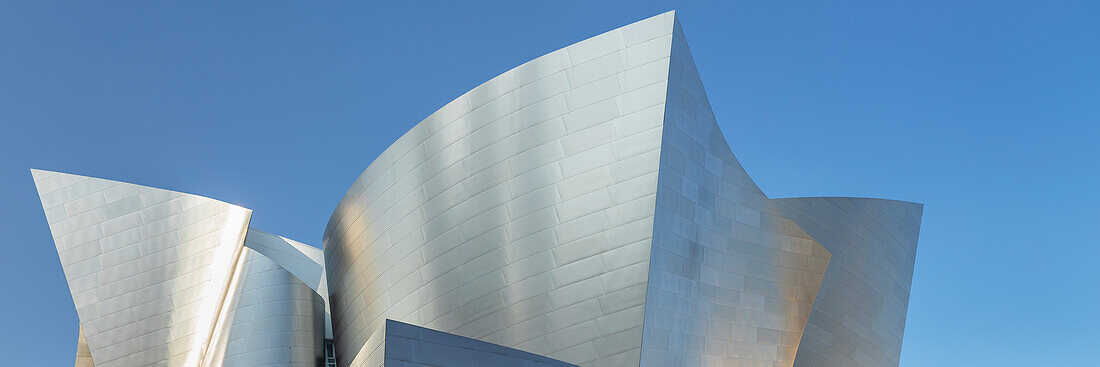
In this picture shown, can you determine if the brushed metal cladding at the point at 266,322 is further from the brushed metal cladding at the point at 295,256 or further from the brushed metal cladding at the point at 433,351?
the brushed metal cladding at the point at 433,351

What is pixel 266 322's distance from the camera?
63.8 feet

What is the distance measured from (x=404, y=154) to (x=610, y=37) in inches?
231

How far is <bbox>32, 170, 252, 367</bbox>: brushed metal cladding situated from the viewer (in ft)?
66.4

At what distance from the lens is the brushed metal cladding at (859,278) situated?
674 inches

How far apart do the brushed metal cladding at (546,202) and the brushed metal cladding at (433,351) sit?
138 inches

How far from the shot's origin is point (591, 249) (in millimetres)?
14539

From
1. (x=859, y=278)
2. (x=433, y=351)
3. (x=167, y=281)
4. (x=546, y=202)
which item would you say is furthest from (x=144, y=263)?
(x=859, y=278)

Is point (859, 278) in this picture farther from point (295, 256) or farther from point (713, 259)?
point (295, 256)

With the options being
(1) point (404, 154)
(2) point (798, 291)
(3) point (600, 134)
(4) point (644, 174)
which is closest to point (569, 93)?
(3) point (600, 134)

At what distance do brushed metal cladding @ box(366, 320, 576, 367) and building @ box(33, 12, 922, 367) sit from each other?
0.02 metres

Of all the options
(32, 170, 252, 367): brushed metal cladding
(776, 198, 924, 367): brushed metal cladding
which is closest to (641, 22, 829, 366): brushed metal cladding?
(776, 198, 924, 367): brushed metal cladding

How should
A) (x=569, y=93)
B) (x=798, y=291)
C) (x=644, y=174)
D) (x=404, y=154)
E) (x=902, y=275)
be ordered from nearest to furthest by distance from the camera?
(x=644, y=174) < (x=569, y=93) < (x=798, y=291) < (x=404, y=154) < (x=902, y=275)

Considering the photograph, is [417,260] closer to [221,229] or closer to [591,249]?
[591,249]

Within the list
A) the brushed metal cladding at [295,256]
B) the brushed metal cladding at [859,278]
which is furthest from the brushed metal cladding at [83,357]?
the brushed metal cladding at [859,278]
